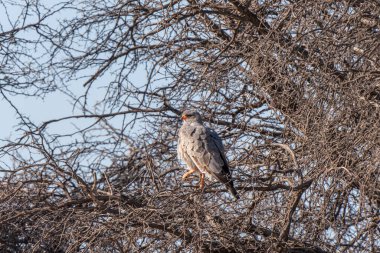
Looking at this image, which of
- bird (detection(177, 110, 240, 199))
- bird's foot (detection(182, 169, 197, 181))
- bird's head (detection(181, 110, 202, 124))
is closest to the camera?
bird's foot (detection(182, 169, 197, 181))

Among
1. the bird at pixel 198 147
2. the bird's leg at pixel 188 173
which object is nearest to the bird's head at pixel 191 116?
the bird at pixel 198 147

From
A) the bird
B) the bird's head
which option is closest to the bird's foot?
the bird

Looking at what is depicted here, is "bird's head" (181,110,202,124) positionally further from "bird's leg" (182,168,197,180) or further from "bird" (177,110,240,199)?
"bird's leg" (182,168,197,180)

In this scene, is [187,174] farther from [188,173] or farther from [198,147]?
[198,147]

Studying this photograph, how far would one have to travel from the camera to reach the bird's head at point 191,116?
27.8ft

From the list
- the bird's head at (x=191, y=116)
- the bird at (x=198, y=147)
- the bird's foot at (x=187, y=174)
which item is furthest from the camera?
the bird's head at (x=191, y=116)

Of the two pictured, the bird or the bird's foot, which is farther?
the bird

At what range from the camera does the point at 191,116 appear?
8.52 metres

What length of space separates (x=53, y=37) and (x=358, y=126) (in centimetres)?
330

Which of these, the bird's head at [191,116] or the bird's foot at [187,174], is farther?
the bird's head at [191,116]

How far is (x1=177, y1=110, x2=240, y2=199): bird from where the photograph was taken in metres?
7.95

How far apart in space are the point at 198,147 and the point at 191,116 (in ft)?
1.21

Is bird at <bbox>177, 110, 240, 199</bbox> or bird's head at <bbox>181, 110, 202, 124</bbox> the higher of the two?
bird's head at <bbox>181, 110, 202, 124</bbox>

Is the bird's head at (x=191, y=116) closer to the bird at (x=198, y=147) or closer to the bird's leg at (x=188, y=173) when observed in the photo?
the bird at (x=198, y=147)
